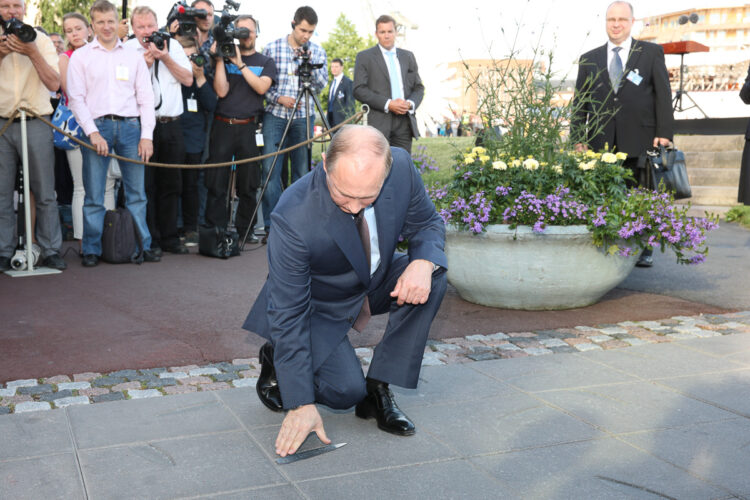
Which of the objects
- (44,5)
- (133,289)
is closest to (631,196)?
(133,289)

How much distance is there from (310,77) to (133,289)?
10.6ft

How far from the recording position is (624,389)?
3969 millimetres

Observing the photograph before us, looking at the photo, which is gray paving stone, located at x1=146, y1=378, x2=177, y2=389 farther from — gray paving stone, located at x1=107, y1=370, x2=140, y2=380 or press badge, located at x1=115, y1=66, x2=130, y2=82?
press badge, located at x1=115, y1=66, x2=130, y2=82

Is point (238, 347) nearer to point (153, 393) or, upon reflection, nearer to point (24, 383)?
point (153, 393)

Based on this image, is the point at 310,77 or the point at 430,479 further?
the point at 310,77

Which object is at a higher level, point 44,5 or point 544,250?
point 44,5

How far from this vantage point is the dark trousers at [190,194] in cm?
868

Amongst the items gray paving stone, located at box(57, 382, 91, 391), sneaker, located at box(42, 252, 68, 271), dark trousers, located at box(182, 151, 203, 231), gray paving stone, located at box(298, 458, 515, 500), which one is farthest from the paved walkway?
dark trousers, located at box(182, 151, 203, 231)

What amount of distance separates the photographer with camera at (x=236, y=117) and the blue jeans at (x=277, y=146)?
0.21 metres

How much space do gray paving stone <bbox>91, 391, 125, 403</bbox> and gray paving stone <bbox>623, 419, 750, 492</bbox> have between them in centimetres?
227

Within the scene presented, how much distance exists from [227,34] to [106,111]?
54.2 inches

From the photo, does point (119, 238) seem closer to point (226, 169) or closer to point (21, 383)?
point (226, 169)

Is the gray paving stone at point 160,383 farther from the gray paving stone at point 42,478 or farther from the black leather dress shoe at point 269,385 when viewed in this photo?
the gray paving stone at point 42,478

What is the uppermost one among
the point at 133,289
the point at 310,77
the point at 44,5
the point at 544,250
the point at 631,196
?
the point at 44,5
